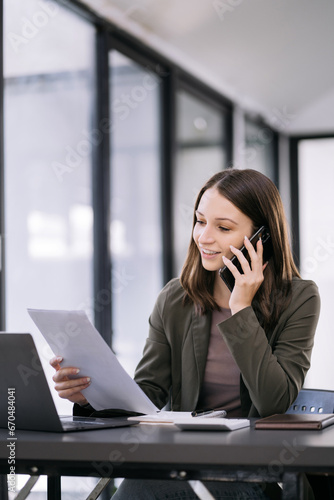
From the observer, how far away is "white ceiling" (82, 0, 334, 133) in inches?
163

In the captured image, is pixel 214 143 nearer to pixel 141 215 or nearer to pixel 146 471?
pixel 141 215

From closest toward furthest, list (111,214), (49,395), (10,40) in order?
(49,395), (10,40), (111,214)

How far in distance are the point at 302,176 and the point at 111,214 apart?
11.6 ft

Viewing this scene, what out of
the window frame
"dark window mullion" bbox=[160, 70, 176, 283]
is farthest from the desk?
"dark window mullion" bbox=[160, 70, 176, 283]

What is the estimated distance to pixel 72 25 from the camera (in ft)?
12.1

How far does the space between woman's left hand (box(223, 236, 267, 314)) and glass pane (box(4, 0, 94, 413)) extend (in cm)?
140

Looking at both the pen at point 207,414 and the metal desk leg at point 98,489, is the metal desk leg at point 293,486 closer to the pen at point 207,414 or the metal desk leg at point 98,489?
the pen at point 207,414

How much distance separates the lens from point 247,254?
2004 mm

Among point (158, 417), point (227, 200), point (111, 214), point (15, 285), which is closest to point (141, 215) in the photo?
point (111, 214)

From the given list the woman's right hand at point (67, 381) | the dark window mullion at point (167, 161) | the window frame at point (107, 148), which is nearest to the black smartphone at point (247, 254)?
the woman's right hand at point (67, 381)

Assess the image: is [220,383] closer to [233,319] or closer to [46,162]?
[233,319]

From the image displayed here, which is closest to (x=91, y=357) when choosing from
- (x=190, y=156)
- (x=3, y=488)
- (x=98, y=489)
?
(x=98, y=489)

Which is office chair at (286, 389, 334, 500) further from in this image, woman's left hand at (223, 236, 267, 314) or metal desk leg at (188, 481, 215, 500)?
metal desk leg at (188, 481, 215, 500)

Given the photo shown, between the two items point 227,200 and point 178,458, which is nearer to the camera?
point 178,458
